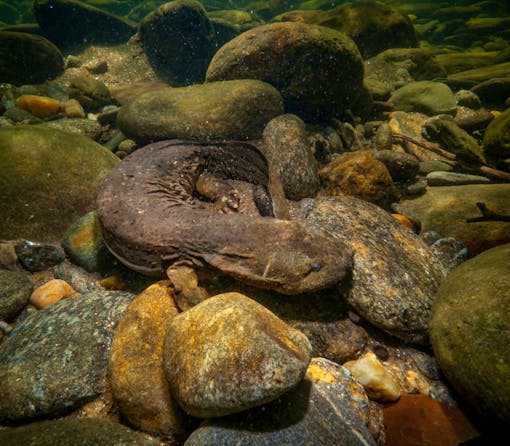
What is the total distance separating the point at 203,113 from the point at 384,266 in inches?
172

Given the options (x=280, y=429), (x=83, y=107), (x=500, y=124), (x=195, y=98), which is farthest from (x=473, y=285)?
(x=83, y=107)

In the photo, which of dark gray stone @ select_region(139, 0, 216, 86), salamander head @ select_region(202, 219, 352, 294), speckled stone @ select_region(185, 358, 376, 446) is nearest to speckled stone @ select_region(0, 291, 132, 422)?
speckled stone @ select_region(185, 358, 376, 446)

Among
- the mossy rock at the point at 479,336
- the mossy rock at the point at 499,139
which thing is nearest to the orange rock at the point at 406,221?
the mossy rock at the point at 479,336

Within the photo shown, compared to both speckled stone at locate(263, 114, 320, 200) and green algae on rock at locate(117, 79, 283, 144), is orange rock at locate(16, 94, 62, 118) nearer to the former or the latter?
green algae on rock at locate(117, 79, 283, 144)

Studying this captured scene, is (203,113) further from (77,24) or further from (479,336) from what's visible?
(77,24)

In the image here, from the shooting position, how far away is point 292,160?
5168 mm

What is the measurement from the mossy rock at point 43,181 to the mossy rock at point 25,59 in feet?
18.6

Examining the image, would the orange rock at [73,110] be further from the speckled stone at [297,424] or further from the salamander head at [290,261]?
the speckled stone at [297,424]

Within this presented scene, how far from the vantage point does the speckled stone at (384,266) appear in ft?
9.84

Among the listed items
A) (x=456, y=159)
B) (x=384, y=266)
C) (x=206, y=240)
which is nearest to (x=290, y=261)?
(x=206, y=240)

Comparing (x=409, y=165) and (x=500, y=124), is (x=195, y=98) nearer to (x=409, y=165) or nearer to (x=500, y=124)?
(x=409, y=165)

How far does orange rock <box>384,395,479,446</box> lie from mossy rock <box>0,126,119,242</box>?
503 cm

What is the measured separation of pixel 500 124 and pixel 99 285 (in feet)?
23.8

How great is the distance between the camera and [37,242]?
4258mm
